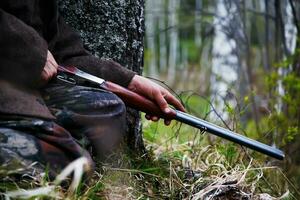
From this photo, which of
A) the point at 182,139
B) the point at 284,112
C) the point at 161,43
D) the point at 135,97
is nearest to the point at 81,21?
the point at 135,97

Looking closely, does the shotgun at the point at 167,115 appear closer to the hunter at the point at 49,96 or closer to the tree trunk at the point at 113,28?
the hunter at the point at 49,96

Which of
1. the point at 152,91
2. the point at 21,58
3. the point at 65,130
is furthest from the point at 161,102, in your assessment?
the point at 21,58

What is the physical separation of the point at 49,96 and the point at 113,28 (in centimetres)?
60

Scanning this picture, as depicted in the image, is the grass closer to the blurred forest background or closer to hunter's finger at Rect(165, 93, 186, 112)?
the blurred forest background

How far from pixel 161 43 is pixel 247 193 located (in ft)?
44.5

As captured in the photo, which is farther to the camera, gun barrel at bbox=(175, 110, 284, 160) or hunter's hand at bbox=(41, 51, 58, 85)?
gun barrel at bbox=(175, 110, 284, 160)

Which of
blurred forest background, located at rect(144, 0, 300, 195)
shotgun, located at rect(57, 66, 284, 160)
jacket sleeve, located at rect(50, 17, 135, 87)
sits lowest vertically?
blurred forest background, located at rect(144, 0, 300, 195)

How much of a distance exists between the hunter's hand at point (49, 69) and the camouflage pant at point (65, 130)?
119 mm

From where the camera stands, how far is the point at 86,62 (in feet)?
10.7

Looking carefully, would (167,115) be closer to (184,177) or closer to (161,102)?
(161,102)

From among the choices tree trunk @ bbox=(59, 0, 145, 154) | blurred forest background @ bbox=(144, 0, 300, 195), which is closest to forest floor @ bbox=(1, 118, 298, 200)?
blurred forest background @ bbox=(144, 0, 300, 195)

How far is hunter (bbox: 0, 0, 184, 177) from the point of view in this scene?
277 cm

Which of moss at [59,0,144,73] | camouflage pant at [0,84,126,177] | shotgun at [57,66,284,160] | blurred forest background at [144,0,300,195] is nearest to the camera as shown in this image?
camouflage pant at [0,84,126,177]

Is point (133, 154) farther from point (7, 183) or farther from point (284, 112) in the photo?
point (284, 112)
